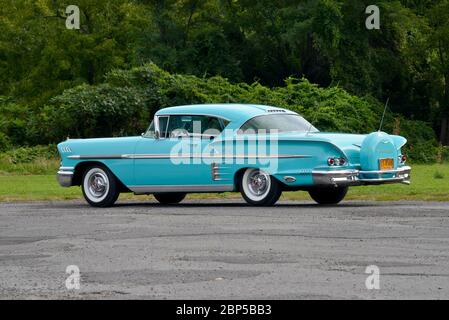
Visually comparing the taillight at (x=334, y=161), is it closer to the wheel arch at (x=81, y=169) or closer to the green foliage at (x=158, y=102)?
the wheel arch at (x=81, y=169)

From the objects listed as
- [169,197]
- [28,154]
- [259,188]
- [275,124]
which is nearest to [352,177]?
[259,188]

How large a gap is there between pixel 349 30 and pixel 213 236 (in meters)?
37.3

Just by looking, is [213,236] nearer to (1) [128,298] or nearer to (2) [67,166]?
(1) [128,298]

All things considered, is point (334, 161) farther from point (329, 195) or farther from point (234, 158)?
point (329, 195)

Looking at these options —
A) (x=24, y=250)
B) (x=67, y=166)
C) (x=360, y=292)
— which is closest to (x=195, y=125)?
(x=67, y=166)

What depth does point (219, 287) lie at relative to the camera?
9.52 meters

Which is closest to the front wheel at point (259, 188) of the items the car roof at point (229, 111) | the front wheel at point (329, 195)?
the car roof at point (229, 111)

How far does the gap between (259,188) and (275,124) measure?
114 cm

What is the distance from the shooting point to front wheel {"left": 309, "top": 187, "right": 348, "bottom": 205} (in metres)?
19.7

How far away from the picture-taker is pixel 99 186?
20.2 meters

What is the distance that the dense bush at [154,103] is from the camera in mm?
42938

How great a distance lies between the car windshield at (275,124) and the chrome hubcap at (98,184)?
2739mm

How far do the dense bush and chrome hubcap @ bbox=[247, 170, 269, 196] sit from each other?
22657mm

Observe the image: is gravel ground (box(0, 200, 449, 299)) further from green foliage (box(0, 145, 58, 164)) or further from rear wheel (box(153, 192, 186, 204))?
green foliage (box(0, 145, 58, 164))
